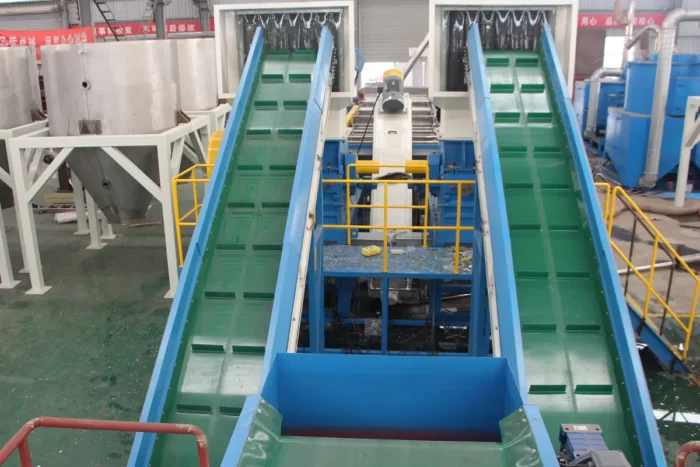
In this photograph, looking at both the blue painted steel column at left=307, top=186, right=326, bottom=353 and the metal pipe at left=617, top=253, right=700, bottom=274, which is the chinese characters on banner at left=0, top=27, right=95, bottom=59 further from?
the metal pipe at left=617, top=253, right=700, bottom=274

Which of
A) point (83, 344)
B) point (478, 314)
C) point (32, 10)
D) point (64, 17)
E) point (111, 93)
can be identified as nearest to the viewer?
point (478, 314)

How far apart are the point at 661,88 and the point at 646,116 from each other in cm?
74

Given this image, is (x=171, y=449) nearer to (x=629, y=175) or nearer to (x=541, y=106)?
(x=541, y=106)

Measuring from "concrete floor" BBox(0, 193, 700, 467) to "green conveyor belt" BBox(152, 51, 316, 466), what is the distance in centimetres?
170

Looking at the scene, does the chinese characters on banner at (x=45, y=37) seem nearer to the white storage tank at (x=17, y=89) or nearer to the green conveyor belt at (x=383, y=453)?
the white storage tank at (x=17, y=89)

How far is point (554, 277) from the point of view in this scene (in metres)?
3.98

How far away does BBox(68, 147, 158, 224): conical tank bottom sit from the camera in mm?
7844

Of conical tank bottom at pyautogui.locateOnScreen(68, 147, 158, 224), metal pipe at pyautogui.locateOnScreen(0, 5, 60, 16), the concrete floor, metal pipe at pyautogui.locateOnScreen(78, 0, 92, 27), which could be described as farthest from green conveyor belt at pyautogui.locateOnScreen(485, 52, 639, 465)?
metal pipe at pyautogui.locateOnScreen(0, 5, 60, 16)

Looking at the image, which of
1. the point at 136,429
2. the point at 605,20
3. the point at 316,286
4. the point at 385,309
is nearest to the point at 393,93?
the point at 385,309

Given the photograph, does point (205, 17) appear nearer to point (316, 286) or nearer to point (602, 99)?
point (602, 99)

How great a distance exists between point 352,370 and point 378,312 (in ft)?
16.1

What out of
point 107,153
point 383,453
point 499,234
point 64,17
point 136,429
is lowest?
point 383,453

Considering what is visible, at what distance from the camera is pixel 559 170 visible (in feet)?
14.8

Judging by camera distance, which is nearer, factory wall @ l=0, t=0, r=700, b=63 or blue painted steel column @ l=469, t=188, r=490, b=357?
blue painted steel column @ l=469, t=188, r=490, b=357
